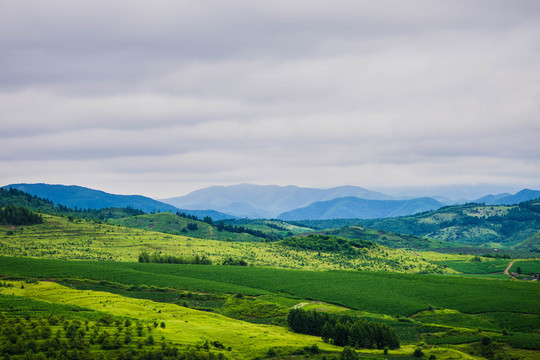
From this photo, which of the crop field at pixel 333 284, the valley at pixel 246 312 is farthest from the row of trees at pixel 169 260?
the valley at pixel 246 312

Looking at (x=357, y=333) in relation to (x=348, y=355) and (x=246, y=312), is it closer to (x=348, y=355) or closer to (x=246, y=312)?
(x=348, y=355)

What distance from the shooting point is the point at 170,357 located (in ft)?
216

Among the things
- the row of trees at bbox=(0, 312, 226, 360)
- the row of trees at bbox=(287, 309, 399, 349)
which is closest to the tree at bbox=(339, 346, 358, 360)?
the row of trees at bbox=(287, 309, 399, 349)

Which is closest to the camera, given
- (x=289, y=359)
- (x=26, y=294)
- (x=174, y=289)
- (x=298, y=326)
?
(x=289, y=359)

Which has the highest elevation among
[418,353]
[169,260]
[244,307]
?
[169,260]

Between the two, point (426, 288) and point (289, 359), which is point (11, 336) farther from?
point (426, 288)

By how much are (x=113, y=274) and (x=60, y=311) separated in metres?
60.8

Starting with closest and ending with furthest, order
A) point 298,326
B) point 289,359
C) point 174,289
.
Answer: point 289,359 < point 298,326 < point 174,289

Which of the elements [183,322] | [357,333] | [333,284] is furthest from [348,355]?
[333,284]

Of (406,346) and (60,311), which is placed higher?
(60,311)

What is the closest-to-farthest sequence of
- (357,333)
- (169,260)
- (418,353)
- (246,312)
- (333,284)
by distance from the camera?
(418,353) → (357,333) → (246,312) → (333,284) → (169,260)

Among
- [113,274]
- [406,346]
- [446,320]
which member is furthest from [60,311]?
[446,320]

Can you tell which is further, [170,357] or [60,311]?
[60,311]

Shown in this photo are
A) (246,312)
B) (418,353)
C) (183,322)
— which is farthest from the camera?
(246,312)
